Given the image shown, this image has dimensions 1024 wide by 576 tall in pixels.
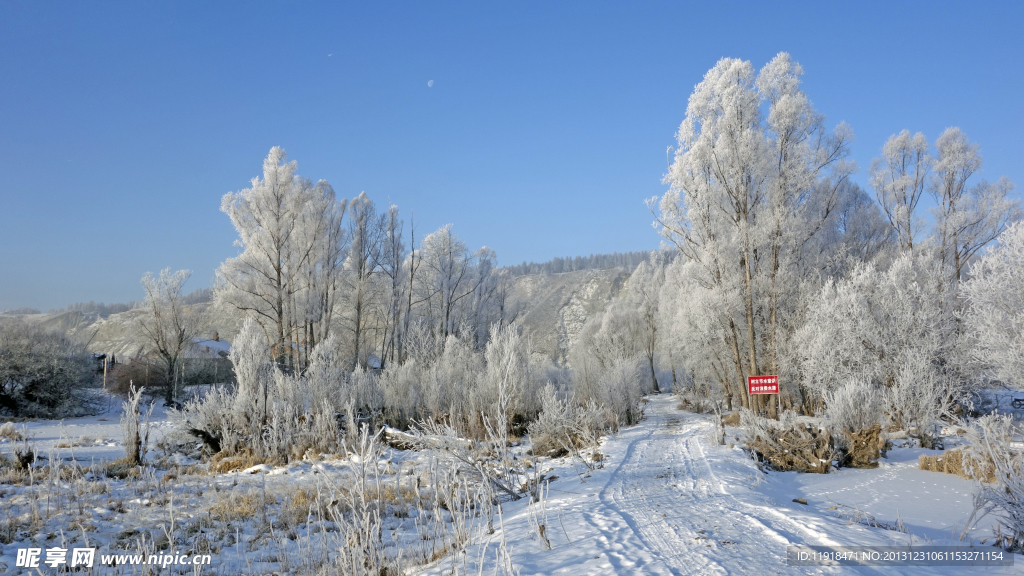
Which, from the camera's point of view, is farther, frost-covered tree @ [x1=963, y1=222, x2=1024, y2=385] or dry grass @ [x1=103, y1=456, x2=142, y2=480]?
frost-covered tree @ [x1=963, y1=222, x2=1024, y2=385]

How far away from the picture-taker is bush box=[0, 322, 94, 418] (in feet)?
62.9

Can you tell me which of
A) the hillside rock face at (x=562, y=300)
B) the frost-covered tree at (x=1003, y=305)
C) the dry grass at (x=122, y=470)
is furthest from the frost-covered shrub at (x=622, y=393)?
the hillside rock face at (x=562, y=300)

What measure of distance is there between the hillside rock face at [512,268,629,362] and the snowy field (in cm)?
6859

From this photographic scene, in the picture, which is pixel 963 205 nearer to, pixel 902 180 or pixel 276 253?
pixel 902 180

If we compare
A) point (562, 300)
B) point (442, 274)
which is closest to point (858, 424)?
point (442, 274)

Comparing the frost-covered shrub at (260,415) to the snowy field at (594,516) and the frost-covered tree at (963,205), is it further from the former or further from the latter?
the frost-covered tree at (963,205)

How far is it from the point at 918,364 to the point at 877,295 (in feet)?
9.43

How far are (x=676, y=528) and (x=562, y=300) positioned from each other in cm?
9464

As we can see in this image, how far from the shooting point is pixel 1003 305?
10055mm

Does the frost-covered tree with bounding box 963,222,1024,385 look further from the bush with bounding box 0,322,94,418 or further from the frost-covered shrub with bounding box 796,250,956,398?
the bush with bounding box 0,322,94,418

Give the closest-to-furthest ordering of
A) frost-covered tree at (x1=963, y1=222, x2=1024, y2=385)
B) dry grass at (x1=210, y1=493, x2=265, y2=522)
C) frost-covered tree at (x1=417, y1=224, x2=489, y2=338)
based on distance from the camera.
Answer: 1. dry grass at (x1=210, y1=493, x2=265, y2=522)
2. frost-covered tree at (x1=963, y1=222, x2=1024, y2=385)
3. frost-covered tree at (x1=417, y1=224, x2=489, y2=338)

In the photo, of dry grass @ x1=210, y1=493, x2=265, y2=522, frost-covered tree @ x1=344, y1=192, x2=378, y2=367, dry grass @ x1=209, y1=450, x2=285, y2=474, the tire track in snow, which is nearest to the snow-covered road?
the tire track in snow

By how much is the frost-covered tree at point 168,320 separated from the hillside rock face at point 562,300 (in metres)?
54.6

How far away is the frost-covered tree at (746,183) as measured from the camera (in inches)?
612
